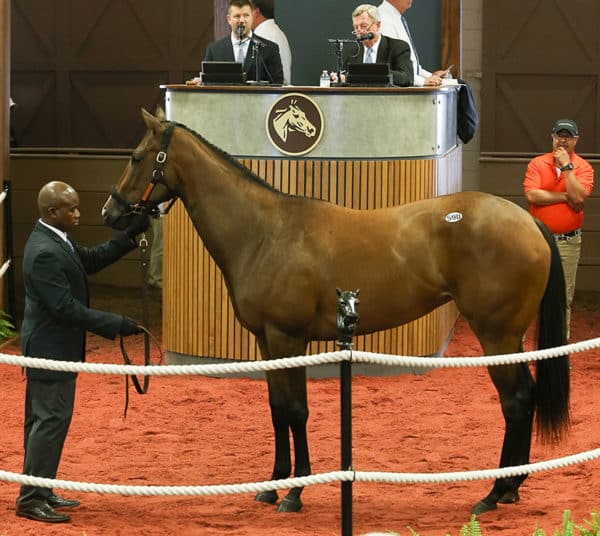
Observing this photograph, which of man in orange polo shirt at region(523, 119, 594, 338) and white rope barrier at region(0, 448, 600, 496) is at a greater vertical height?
man in orange polo shirt at region(523, 119, 594, 338)

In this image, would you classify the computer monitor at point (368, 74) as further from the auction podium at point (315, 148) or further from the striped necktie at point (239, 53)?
the striped necktie at point (239, 53)

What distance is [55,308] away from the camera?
19.7 ft

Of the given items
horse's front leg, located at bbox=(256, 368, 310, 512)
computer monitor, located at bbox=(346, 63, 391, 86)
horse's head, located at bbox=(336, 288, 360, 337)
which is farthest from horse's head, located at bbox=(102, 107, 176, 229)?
computer monitor, located at bbox=(346, 63, 391, 86)

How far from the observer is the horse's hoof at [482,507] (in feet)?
20.9

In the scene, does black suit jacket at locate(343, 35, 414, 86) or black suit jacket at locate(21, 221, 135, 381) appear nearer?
black suit jacket at locate(21, 221, 135, 381)

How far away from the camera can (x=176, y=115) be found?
907 cm

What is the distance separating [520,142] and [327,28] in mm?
4447

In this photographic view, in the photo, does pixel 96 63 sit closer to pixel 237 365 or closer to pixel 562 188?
pixel 562 188

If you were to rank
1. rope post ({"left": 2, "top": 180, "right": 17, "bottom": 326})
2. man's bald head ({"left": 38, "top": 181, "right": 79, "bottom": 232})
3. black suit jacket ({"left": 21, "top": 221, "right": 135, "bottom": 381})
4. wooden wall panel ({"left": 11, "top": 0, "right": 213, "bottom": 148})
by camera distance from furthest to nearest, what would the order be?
wooden wall panel ({"left": 11, "top": 0, "right": 213, "bottom": 148})
rope post ({"left": 2, "top": 180, "right": 17, "bottom": 326})
man's bald head ({"left": 38, "top": 181, "right": 79, "bottom": 232})
black suit jacket ({"left": 21, "top": 221, "right": 135, "bottom": 381})

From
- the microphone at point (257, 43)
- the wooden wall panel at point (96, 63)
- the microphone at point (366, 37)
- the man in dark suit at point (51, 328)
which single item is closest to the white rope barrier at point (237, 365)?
the man in dark suit at point (51, 328)

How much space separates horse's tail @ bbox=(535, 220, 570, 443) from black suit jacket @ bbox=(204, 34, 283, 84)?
134 inches

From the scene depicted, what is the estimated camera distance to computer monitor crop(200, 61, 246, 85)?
888 centimetres

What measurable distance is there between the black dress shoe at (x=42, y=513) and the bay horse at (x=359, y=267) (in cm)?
106

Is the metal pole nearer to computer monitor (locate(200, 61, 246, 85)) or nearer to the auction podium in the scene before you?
the auction podium
